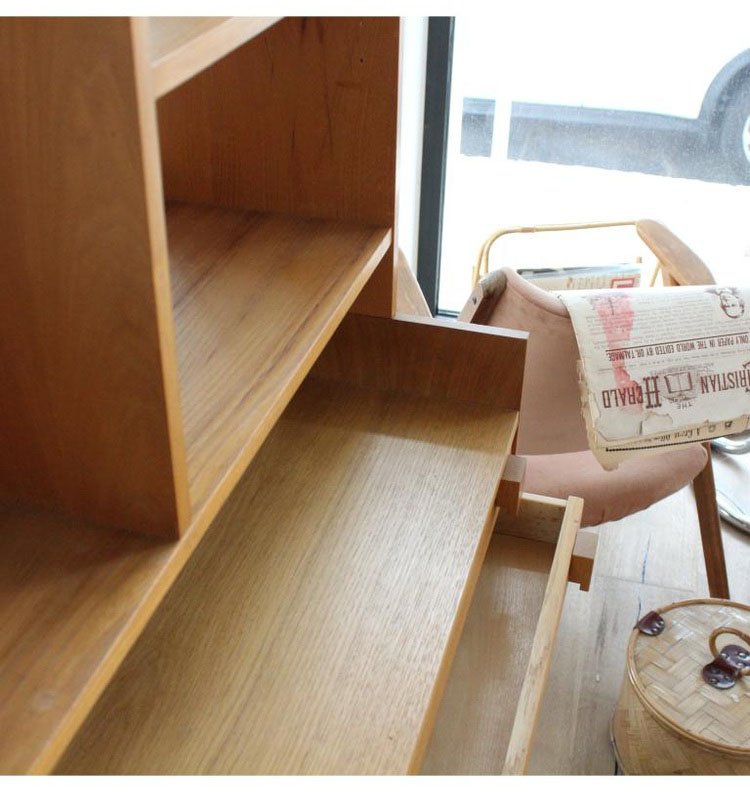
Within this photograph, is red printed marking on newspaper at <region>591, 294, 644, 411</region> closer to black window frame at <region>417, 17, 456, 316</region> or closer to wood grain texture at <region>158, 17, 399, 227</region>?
wood grain texture at <region>158, 17, 399, 227</region>

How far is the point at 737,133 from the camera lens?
2.33 m

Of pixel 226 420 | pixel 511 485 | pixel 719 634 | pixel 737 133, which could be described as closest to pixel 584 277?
pixel 737 133

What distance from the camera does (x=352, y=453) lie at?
40.7 inches

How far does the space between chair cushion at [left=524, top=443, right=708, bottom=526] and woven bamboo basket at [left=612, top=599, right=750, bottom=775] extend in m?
0.18

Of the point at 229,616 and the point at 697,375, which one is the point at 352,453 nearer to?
the point at 229,616

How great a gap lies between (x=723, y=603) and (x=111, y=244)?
1313 millimetres

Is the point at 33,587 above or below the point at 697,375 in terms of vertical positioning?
above

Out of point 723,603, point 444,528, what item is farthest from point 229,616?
point 723,603

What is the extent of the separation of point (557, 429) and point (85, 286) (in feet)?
3.65

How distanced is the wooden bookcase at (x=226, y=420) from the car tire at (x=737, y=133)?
1563mm

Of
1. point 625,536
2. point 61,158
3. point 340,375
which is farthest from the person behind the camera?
point 625,536

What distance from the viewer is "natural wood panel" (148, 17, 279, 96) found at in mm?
478

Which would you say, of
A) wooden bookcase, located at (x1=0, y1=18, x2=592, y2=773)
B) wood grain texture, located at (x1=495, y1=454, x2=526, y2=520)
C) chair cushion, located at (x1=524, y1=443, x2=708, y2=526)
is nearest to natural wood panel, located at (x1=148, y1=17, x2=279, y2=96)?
wooden bookcase, located at (x1=0, y1=18, x2=592, y2=773)

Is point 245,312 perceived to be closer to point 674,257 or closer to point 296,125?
point 296,125
